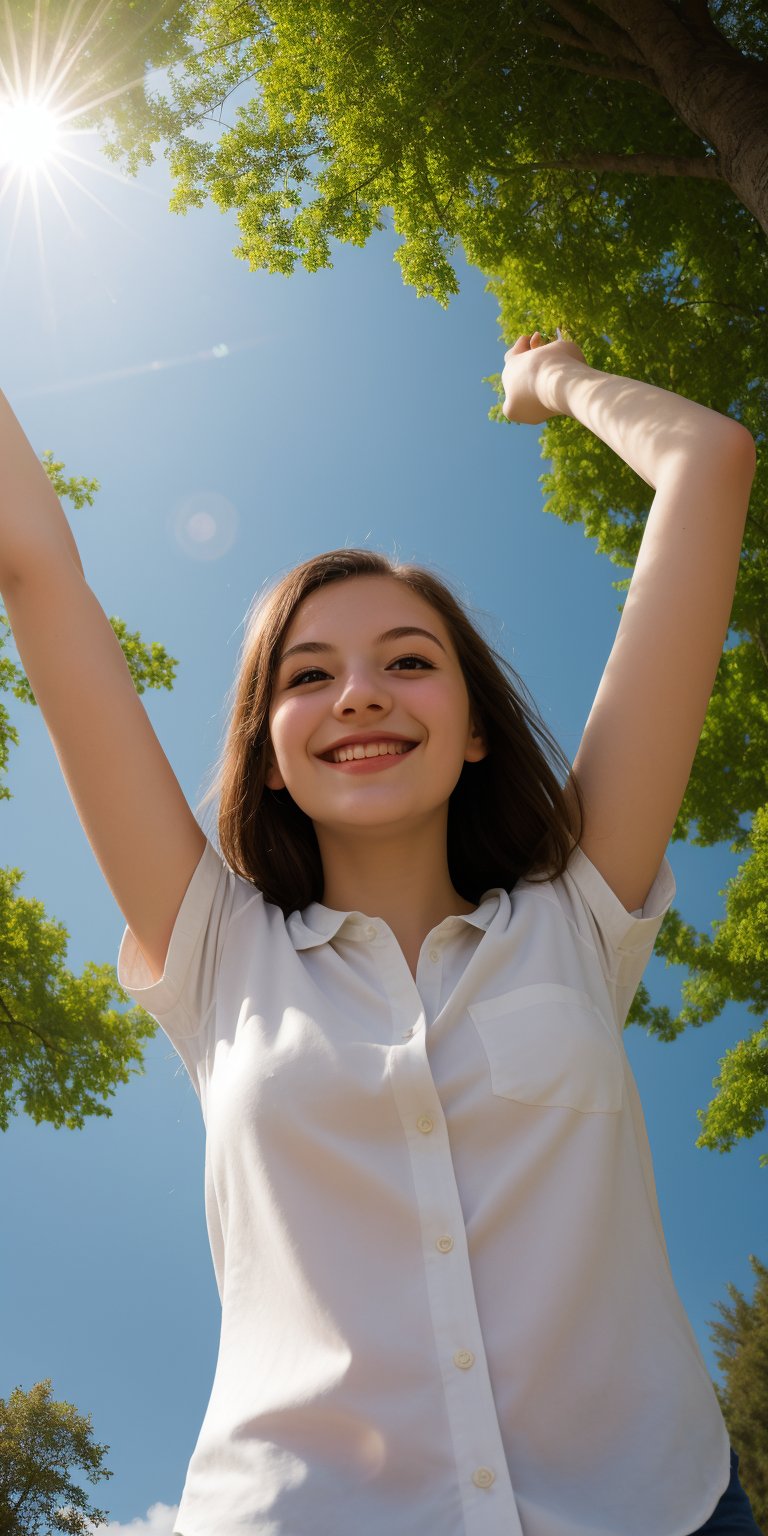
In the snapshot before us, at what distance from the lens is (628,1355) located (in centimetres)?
171

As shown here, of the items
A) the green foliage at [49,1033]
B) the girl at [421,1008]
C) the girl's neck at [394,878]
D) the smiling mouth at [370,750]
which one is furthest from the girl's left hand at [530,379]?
the green foliage at [49,1033]

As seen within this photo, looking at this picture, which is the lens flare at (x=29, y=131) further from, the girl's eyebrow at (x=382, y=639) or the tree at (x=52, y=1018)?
the girl's eyebrow at (x=382, y=639)

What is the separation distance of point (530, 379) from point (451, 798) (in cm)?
117

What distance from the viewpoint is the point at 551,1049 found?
1.89 m

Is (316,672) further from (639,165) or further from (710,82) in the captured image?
(639,165)

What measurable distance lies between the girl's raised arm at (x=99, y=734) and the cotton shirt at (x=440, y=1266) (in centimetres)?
12

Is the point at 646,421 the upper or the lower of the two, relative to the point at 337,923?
upper

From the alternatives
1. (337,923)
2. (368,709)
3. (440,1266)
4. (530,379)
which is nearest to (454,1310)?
(440,1266)

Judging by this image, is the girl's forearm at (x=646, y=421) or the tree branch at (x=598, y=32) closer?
→ the girl's forearm at (x=646, y=421)

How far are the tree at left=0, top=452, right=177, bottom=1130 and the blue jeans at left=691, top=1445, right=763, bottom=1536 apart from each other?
9.40 meters

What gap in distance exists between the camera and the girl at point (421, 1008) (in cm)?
160

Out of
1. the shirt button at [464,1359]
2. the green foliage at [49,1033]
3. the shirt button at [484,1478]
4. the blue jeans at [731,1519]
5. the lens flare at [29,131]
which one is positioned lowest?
the blue jeans at [731,1519]

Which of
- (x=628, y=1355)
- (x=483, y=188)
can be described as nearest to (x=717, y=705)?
(x=483, y=188)

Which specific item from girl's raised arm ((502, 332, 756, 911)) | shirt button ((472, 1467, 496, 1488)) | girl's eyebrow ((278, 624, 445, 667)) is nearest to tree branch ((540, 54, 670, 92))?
girl's raised arm ((502, 332, 756, 911))
